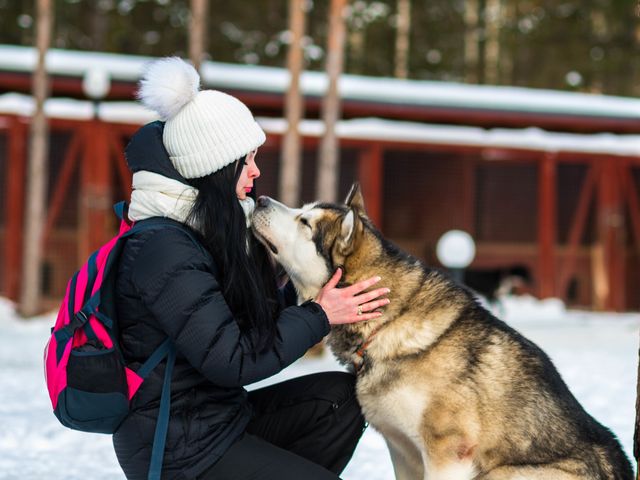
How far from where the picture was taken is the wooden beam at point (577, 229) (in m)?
14.5

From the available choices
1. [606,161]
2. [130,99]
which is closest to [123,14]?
[130,99]

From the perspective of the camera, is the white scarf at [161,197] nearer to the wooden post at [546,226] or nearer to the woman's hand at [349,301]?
the woman's hand at [349,301]

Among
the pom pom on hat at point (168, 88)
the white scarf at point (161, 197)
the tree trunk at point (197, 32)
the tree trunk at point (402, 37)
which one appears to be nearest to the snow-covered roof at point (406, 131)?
the tree trunk at point (197, 32)

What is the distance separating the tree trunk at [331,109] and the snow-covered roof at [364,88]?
3167mm

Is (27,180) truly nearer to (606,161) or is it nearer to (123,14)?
(606,161)

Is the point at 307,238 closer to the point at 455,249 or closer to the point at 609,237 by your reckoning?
the point at 455,249

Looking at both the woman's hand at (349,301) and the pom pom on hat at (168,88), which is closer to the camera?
the pom pom on hat at (168,88)

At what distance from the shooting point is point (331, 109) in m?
10.3

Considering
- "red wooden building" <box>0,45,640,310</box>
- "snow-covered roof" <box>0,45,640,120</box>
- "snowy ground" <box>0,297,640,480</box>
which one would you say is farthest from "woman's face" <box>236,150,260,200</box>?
"snow-covered roof" <box>0,45,640,120</box>

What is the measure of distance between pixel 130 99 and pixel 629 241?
9.31 m

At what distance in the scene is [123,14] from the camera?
2464 centimetres

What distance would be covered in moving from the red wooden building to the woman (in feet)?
31.7

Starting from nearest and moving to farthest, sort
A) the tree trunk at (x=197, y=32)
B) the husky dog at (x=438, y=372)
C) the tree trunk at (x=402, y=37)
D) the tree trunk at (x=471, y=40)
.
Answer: the husky dog at (x=438, y=372)
the tree trunk at (x=197, y=32)
the tree trunk at (x=402, y=37)
the tree trunk at (x=471, y=40)

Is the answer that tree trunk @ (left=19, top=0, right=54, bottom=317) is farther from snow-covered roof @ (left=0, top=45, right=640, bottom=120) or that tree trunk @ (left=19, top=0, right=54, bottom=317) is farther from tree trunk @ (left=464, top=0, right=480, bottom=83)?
tree trunk @ (left=464, top=0, right=480, bottom=83)
